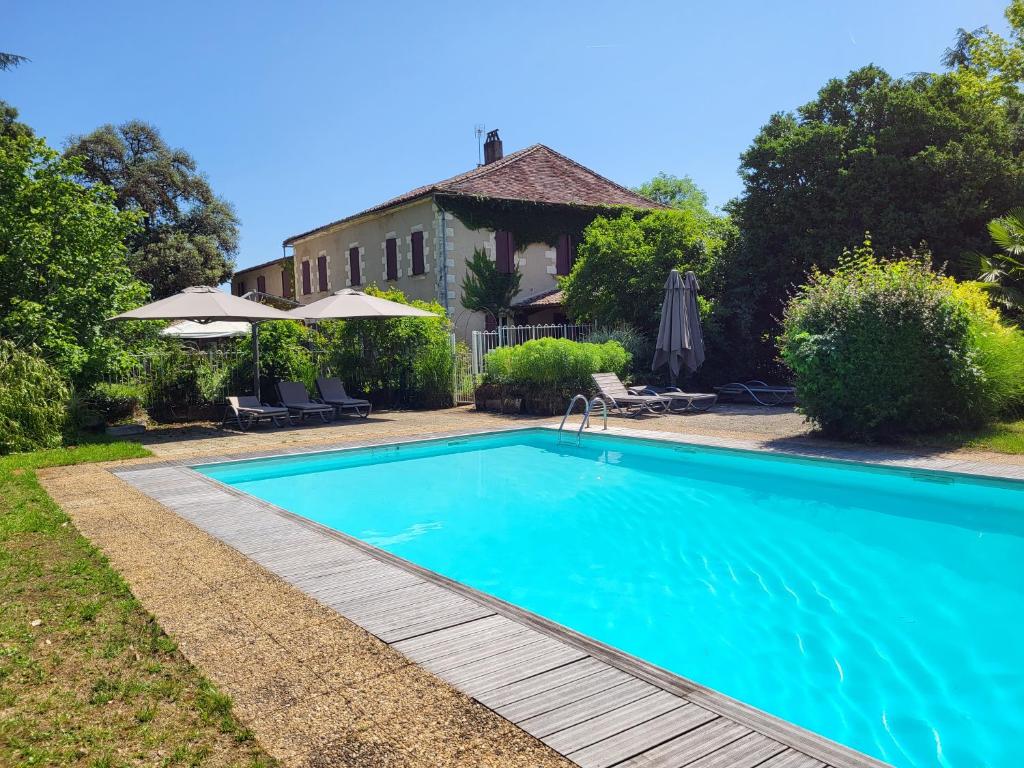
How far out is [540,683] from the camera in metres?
2.93

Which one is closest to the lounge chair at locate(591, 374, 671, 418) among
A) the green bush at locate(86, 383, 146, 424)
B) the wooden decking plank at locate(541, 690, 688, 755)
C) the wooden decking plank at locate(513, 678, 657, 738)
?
the green bush at locate(86, 383, 146, 424)

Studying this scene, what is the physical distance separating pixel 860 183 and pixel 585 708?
17.1 metres

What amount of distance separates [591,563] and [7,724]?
4.08 meters

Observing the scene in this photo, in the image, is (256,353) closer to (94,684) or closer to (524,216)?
(94,684)

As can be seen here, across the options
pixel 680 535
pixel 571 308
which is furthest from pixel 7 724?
pixel 571 308

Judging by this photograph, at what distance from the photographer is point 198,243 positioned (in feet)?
107

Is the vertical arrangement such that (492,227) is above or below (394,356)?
above

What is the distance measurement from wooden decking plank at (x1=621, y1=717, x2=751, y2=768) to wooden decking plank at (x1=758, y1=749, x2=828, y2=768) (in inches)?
6.1

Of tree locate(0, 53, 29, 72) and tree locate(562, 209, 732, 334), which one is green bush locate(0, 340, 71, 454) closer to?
tree locate(0, 53, 29, 72)

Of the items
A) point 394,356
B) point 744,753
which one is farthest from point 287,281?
point 744,753

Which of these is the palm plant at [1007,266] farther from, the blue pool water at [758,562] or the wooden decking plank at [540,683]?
the wooden decking plank at [540,683]

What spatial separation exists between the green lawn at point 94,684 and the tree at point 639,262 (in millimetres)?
14900

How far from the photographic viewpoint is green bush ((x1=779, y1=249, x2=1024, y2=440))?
9406 mm

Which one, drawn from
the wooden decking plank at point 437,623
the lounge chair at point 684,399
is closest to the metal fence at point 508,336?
the lounge chair at point 684,399
